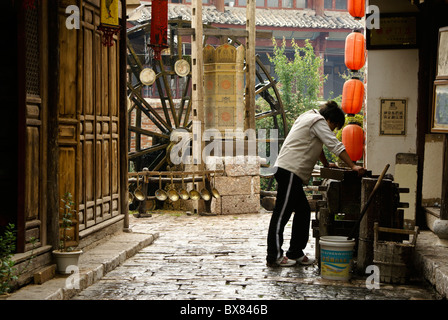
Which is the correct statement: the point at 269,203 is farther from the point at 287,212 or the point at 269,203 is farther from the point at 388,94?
the point at 287,212

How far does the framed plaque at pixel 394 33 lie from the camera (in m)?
10.4

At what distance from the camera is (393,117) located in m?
10.7

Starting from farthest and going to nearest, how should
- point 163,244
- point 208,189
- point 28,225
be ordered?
point 208,189 < point 163,244 < point 28,225

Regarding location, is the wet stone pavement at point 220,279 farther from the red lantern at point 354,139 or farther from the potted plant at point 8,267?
the red lantern at point 354,139

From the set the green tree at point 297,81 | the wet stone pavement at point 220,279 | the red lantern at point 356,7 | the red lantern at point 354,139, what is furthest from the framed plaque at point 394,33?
the green tree at point 297,81

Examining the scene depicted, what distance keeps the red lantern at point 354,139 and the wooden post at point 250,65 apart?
407 centimetres

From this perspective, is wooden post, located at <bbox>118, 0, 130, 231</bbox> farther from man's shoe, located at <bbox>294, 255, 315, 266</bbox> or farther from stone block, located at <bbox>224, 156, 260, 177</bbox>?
stone block, located at <bbox>224, 156, 260, 177</bbox>

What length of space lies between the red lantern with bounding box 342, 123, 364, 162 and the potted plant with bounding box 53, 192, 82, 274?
5328mm

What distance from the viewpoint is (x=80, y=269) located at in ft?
23.4

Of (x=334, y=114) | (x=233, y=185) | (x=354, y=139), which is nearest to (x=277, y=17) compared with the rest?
(x=233, y=185)

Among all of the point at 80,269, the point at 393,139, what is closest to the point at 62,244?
the point at 80,269

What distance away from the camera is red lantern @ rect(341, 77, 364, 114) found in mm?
11688
